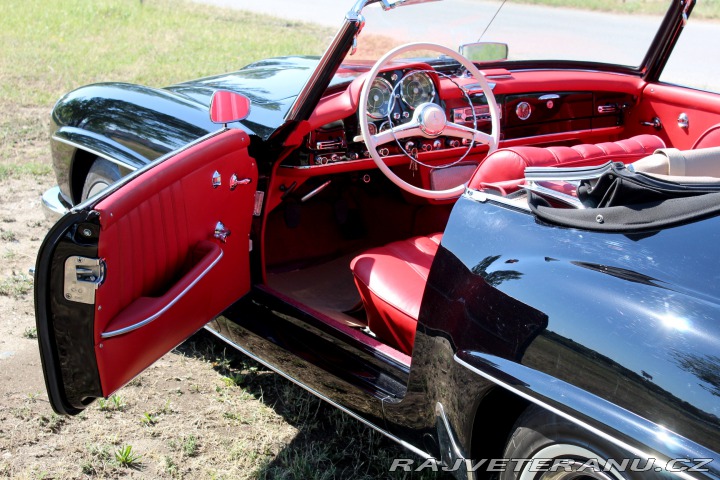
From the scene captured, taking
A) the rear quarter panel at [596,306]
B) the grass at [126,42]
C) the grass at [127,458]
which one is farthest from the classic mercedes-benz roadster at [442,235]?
the grass at [126,42]

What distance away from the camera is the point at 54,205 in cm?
397

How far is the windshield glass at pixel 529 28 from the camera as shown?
340 cm

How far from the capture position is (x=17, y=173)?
574cm

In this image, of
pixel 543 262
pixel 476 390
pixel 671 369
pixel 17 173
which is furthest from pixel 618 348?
pixel 17 173

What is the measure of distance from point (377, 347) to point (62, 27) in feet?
31.8

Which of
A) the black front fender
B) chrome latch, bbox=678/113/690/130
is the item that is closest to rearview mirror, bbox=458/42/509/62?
chrome latch, bbox=678/113/690/130

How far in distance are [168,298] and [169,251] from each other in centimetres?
16

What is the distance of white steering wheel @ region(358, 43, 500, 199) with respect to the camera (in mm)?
3143

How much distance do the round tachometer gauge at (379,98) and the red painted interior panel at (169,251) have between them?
709 millimetres

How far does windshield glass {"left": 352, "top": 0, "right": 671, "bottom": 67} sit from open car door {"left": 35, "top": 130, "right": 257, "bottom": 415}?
98 cm

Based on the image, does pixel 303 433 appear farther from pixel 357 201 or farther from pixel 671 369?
pixel 671 369

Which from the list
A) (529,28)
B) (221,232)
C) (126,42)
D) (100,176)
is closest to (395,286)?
(221,232)

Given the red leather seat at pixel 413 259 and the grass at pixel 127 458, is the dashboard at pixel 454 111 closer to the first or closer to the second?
the red leather seat at pixel 413 259

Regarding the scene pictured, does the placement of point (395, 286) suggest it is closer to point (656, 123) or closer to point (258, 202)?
point (258, 202)
